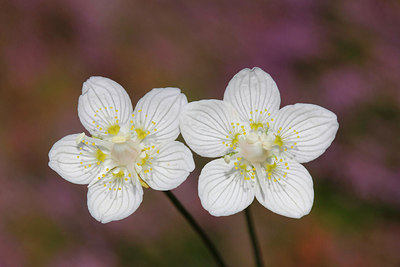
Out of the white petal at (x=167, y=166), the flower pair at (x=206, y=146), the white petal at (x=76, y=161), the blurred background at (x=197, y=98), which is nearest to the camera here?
the white petal at (x=167, y=166)

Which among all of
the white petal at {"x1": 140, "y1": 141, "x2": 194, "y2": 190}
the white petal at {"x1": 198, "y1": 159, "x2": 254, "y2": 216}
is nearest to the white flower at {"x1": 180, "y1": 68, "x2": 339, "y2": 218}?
the white petal at {"x1": 198, "y1": 159, "x2": 254, "y2": 216}

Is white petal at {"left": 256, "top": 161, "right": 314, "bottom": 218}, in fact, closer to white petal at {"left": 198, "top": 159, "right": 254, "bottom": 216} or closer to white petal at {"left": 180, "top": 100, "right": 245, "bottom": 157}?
white petal at {"left": 198, "top": 159, "right": 254, "bottom": 216}

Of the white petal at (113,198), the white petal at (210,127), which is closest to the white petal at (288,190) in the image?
the white petal at (210,127)

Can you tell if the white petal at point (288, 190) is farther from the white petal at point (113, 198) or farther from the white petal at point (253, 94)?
the white petal at point (113, 198)

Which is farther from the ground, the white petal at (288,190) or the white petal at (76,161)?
the white petal at (76,161)

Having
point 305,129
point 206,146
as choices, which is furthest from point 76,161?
point 305,129

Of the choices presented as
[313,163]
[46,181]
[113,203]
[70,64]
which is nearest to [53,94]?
[70,64]
